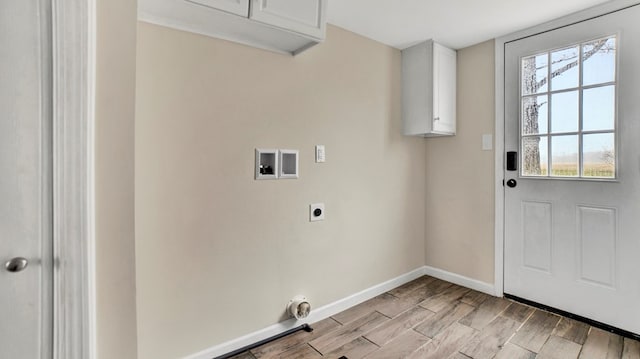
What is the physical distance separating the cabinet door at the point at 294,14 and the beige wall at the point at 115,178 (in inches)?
25.5

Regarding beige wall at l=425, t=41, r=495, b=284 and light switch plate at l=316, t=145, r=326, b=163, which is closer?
light switch plate at l=316, t=145, r=326, b=163

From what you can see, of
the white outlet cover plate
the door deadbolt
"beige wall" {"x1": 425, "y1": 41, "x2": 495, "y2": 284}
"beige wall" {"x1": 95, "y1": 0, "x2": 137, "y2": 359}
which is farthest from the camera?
"beige wall" {"x1": 425, "y1": 41, "x2": 495, "y2": 284}

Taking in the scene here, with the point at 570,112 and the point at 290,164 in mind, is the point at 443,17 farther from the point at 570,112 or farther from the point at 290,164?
the point at 290,164

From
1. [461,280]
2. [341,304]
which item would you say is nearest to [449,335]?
[341,304]

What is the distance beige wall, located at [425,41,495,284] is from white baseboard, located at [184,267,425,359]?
0.43 m

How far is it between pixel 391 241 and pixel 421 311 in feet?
2.02

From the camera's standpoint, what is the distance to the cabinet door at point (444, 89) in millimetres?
2439

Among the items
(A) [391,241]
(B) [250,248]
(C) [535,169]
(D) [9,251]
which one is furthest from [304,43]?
(C) [535,169]

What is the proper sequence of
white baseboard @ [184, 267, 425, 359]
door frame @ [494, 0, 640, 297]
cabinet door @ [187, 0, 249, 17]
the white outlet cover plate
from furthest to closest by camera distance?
1. door frame @ [494, 0, 640, 297]
2. the white outlet cover plate
3. white baseboard @ [184, 267, 425, 359]
4. cabinet door @ [187, 0, 249, 17]

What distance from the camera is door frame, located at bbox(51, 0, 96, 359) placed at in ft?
2.72

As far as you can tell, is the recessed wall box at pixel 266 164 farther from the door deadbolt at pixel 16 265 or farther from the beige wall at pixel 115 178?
the door deadbolt at pixel 16 265

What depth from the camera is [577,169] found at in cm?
202

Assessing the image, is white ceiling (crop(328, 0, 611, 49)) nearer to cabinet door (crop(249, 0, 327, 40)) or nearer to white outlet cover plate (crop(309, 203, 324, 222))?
cabinet door (crop(249, 0, 327, 40))

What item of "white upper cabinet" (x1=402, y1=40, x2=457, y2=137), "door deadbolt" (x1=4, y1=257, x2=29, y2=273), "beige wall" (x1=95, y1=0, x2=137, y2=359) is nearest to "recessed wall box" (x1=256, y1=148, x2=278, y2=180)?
"beige wall" (x1=95, y1=0, x2=137, y2=359)
